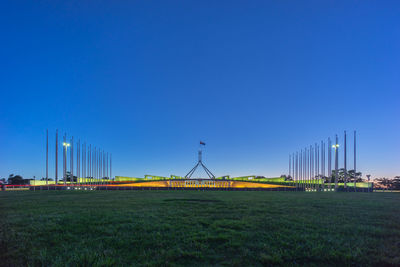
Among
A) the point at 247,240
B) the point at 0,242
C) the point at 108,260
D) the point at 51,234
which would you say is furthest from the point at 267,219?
the point at 0,242

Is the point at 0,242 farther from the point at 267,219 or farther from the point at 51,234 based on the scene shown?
the point at 267,219

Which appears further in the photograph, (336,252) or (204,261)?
(336,252)

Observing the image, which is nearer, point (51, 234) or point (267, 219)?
point (51, 234)

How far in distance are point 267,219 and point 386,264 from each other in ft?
13.6

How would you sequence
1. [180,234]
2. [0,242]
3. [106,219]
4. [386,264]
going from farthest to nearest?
[106,219], [180,234], [0,242], [386,264]

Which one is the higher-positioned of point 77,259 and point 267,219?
point 77,259

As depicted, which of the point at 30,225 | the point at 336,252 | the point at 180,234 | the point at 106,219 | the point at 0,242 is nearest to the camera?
the point at 336,252

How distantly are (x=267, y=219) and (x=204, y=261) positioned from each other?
14.6 feet

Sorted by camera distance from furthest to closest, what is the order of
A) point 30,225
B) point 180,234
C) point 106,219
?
point 106,219 → point 30,225 → point 180,234

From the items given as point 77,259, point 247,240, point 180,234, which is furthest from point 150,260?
point 247,240

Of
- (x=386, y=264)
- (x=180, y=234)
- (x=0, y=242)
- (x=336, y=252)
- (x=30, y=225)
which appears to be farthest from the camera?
(x=30, y=225)

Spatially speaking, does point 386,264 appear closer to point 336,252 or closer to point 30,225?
point 336,252

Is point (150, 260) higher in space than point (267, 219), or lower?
higher

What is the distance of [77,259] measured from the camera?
4.34m
